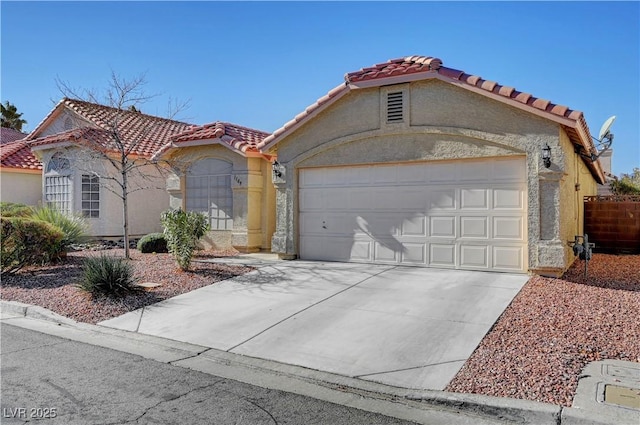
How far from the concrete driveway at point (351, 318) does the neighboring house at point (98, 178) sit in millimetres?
9405

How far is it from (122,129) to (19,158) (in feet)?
17.6

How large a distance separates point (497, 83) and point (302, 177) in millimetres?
5405

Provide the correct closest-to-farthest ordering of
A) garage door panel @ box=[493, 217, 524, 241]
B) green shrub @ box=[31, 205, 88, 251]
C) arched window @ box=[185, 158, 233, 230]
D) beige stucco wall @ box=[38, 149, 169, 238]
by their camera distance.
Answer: garage door panel @ box=[493, 217, 524, 241] < green shrub @ box=[31, 205, 88, 251] < arched window @ box=[185, 158, 233, 230] < beige stucco wall @ box=[38, 149, 169, 238]

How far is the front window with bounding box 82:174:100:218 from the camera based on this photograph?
56.0 feet

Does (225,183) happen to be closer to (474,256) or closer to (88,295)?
(88,295)

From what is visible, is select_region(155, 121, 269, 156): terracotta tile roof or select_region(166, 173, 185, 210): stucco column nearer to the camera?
select_region(155, 121, 269, 156): terracotta tile roof

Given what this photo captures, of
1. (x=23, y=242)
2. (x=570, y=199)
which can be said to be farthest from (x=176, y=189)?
(x=570, y=199)

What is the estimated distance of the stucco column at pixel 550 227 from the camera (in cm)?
909

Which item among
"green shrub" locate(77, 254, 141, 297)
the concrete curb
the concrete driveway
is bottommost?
the concrete curb

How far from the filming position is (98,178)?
17.2 m

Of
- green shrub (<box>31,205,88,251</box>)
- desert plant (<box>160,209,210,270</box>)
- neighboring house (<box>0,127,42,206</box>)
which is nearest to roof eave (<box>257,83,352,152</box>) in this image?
desert plant (<box>160,209,210,270</box>)

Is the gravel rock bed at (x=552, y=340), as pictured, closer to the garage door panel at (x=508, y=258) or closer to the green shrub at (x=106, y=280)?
the garage door panel at (x=508, y=258)

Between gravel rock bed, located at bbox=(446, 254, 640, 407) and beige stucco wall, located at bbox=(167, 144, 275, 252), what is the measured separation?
8074 mm

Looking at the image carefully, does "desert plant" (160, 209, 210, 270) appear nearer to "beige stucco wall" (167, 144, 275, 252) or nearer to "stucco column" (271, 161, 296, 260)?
"stucco column" (271, 161, 296, 260)
